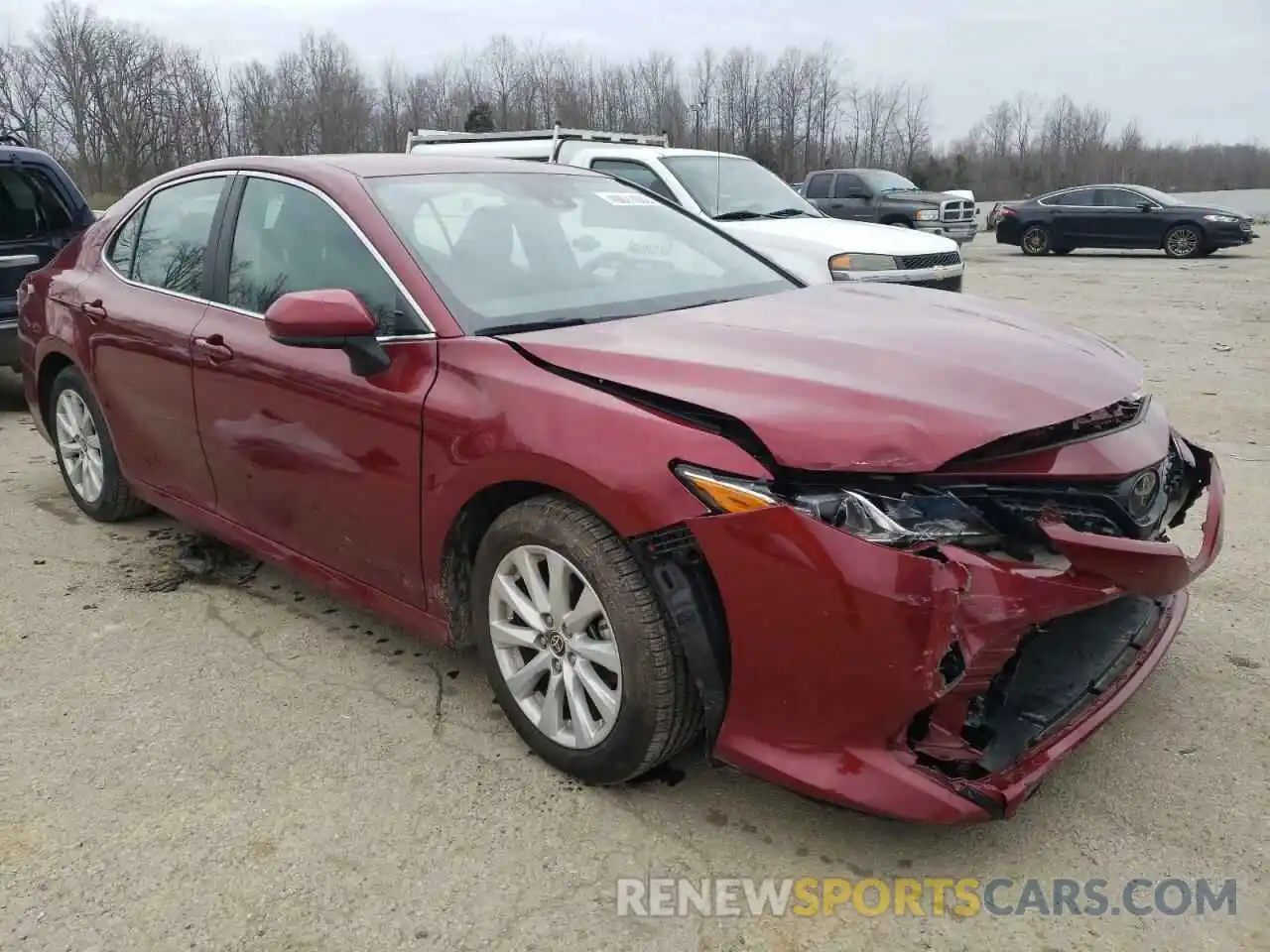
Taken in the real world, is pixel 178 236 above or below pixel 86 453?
above

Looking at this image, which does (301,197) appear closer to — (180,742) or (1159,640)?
(180,742)

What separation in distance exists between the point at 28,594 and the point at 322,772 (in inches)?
77.8

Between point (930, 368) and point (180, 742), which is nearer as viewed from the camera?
point (930, 368)

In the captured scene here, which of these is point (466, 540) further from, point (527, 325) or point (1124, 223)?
point (1124, 223)

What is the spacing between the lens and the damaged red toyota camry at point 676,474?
2.23 m

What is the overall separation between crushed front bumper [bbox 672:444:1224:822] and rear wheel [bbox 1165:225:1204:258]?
66.1 feet

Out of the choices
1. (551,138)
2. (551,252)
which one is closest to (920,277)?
(551,138)

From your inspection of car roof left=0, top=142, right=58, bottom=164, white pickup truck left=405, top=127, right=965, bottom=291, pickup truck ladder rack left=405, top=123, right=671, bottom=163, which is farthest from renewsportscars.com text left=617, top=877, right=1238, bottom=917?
pickup truck ladder rack left=405, top=123, right=671, bottom=163

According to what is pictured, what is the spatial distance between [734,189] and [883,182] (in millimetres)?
11570

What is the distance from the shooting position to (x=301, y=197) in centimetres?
346

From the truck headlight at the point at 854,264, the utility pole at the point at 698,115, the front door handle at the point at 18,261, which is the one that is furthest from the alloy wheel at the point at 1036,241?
the front door handle at the point at 18,261

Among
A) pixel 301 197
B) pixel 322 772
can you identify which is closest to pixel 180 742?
pixel 322 772

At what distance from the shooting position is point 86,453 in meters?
4.76

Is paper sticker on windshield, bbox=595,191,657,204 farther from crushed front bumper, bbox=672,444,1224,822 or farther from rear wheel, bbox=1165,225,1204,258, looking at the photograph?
rear wheel, bbox=1165,225,1204,258
